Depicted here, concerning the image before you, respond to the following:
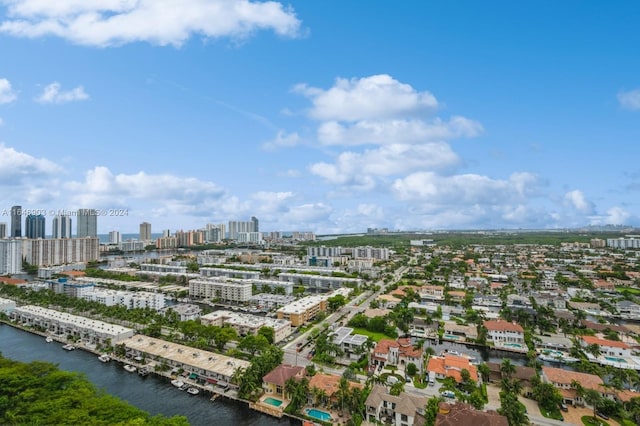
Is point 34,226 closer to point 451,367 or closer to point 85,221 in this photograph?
point 85,221

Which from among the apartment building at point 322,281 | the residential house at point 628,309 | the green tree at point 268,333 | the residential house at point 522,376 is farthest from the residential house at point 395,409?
the apartment building at point 322,281

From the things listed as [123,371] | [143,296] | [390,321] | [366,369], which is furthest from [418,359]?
[143,296]

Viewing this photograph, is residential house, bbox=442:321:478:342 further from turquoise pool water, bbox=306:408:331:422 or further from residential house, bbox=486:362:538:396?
turquoise pool water, bbox=306:408:331:422

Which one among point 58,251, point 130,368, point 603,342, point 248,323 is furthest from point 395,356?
point 58,251

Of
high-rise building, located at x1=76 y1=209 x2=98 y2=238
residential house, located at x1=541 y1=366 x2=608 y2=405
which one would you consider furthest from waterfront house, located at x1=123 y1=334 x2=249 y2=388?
high-rise building, located at x1=76 y1=209 x2=98 y2=238

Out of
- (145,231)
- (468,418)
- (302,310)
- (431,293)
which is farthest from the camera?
(145,231)
